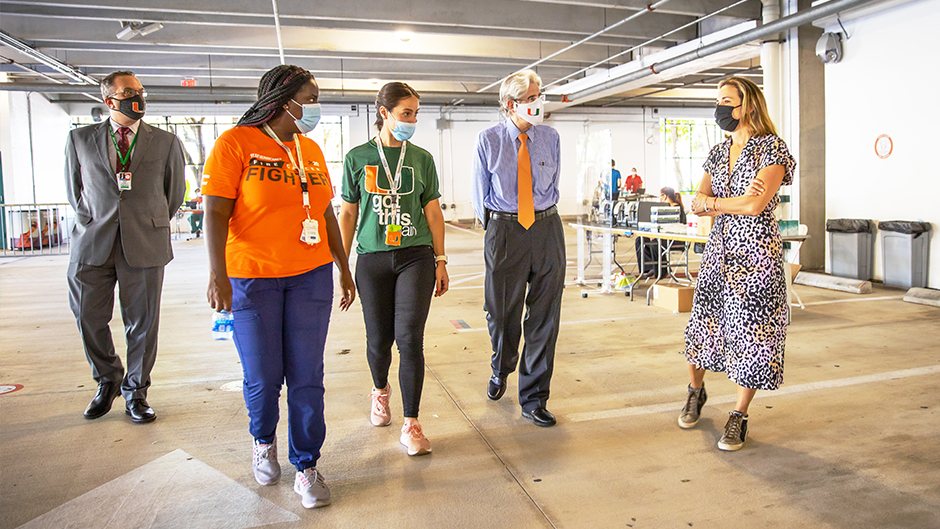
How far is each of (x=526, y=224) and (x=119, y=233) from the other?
6.79 feet

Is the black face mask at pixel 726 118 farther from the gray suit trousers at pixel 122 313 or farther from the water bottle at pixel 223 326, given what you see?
the gray suit trousers at pixel 122 313

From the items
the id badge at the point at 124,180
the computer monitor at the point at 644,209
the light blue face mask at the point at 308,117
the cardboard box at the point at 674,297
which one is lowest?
the cardboard box at the point at 674,297

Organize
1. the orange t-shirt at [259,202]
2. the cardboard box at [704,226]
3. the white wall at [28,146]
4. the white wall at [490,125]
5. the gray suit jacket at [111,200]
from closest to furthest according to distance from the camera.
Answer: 1. the orange t-shirt at [259,202]
2. the gray suit jacket at [111,200]
3. the cardboard box at [704,226]
4. the white wall at [28,146]
5. the white wall at [490,125]

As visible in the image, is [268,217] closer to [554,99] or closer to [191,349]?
[191,349]

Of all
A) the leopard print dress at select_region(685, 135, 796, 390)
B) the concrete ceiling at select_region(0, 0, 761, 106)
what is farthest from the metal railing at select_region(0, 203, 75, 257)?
the leopard print dress at select_region(685, 135, 796, 390)

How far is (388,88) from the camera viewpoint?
111 inches

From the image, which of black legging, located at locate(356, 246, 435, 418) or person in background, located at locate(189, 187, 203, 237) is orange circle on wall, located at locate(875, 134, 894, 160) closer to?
black legging, located at locate(356, 246, 435, 418)

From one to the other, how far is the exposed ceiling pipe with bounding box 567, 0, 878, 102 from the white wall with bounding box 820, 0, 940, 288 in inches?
30.6

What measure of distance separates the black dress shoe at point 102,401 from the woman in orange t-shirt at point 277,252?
148 cm

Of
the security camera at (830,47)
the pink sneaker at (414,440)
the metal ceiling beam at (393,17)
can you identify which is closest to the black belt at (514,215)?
the pink sneaker at (414,440)

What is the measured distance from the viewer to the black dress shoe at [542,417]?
314 centimetres

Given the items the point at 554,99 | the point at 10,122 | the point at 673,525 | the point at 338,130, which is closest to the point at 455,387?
the point at 673,525

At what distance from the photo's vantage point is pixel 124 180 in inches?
128

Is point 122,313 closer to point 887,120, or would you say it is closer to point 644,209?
point 644,209
